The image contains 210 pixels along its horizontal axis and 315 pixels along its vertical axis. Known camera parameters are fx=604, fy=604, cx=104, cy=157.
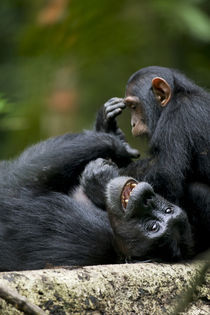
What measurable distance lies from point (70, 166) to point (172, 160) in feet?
2.07

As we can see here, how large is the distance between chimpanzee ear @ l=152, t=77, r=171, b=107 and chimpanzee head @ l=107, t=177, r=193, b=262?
0.96 m

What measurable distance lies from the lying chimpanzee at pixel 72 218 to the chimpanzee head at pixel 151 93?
1.97 feet

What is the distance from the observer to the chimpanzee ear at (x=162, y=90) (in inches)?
162

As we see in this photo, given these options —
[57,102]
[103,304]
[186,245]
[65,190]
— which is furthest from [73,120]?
[103,304]

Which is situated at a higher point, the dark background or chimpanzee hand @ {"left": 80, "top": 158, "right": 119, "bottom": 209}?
the dark background

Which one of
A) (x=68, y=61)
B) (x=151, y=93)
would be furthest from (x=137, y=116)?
(x=68, y=61)

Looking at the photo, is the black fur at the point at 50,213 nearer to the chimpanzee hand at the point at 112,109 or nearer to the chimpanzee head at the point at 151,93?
the chimpanzee hand at the point at 112,109

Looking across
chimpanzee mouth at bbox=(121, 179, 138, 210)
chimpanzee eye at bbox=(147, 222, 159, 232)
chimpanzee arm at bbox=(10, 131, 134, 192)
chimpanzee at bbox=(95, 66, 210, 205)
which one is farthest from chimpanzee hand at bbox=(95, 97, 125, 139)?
chimpanzee eye at bbox=(147, 222, 159, 232)

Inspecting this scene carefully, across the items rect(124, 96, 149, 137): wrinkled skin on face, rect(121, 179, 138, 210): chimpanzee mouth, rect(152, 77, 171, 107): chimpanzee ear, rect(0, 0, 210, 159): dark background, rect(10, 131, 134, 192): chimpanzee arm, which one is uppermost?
rect(0, 0, 210, 159): dark background

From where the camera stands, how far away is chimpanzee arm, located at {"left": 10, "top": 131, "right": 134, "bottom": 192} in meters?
3.62

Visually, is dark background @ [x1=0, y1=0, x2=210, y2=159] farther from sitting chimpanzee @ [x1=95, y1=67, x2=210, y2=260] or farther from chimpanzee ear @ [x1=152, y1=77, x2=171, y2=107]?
sitting chimpanzee @ [x1=95, y1=67, x2=210, y2=260]

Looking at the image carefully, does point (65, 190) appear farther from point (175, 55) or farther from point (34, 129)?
point (34, 129)

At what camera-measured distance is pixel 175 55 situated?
663 centimetres

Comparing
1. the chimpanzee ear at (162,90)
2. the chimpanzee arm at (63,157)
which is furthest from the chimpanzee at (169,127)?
the chimpanzee arm at (63,157)
